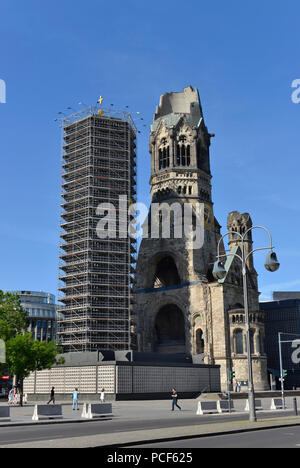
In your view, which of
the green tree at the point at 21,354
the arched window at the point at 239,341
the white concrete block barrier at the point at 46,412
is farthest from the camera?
the arched window at the point at 239,341

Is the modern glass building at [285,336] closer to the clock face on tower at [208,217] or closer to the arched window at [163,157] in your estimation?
the clock face on tower at [208,217]

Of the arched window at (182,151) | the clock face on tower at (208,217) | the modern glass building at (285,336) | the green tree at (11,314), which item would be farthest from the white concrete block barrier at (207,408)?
the arched window at (182,151)

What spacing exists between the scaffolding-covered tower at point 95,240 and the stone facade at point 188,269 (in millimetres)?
5377

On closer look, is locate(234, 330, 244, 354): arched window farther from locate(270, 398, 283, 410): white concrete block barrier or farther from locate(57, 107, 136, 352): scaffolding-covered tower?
locate(270, 398, 283, 410): white concrete block barrier

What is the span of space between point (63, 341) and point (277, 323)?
43037mm

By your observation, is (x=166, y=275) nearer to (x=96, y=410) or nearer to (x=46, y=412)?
(x=96, y=410)

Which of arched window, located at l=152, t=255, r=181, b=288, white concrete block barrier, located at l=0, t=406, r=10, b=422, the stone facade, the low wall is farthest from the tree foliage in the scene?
arched window, located at l=152, t=255, r=181, b=288

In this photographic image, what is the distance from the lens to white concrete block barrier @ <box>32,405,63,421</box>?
30.5 m

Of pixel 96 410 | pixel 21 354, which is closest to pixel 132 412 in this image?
pixel 96 410

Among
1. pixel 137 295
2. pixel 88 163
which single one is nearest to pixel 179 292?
pixel 137 295

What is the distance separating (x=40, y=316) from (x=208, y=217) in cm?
6020

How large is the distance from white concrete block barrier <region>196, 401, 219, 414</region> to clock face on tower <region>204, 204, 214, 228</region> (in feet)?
181

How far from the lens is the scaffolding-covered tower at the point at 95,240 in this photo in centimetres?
7794

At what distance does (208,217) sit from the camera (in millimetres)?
89688
